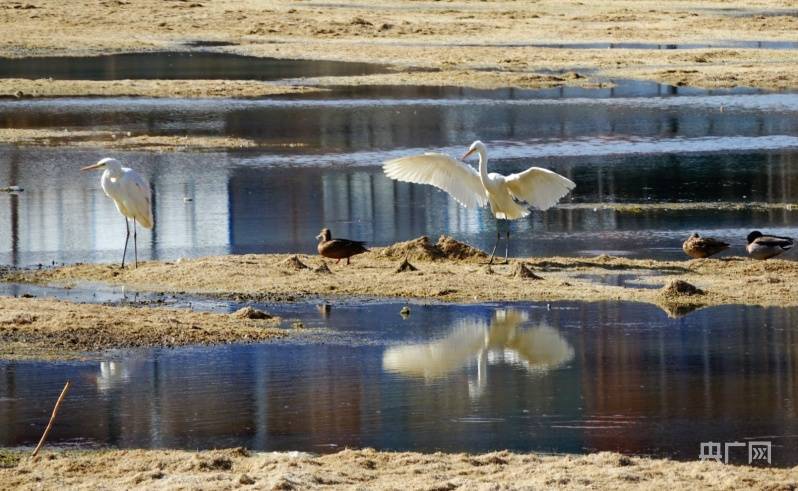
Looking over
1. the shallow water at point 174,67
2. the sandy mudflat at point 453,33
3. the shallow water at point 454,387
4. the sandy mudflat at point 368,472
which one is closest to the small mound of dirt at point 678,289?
the shallow water at point 454,387

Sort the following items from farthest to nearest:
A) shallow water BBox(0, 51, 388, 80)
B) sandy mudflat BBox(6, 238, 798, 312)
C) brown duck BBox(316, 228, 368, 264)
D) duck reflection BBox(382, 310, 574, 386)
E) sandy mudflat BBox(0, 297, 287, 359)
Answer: shallow water BBox(0, 51, 388, 80) → brown duck BBox(316, 228, 368, 264) → sandy mudflat BBox(6, 238, 798, 312) → sandy mudflat BBox(0, 297, 287, 359) → duck reflection BBox(382, 310, 574, 386)

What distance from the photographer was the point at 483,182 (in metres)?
16.3

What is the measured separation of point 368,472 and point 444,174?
8252 mm

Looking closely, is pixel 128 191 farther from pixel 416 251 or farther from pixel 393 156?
pixel 393 156

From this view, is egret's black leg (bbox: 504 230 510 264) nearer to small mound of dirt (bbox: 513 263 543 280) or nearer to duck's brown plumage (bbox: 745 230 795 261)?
small mound of dirt (bbox: 513 263 543 280)

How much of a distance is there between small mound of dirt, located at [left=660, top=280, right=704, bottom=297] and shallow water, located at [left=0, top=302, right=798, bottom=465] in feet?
1.53

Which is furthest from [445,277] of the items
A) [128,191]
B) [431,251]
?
[128,191]

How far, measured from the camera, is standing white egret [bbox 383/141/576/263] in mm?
16203

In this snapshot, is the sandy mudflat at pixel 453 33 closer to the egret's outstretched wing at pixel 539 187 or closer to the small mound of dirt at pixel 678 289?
the egret's outstretched wing at pixel 539 187

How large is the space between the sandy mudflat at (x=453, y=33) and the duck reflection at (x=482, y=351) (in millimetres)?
21071

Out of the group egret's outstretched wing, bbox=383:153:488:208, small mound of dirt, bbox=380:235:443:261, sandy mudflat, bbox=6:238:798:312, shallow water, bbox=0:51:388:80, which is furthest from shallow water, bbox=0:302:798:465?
shallow water, bbox=0:51:388:80

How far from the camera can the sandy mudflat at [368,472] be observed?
820 cm

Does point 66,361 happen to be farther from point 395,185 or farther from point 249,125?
point 249,125

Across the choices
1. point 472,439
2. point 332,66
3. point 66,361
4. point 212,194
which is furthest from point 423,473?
point 332,66
